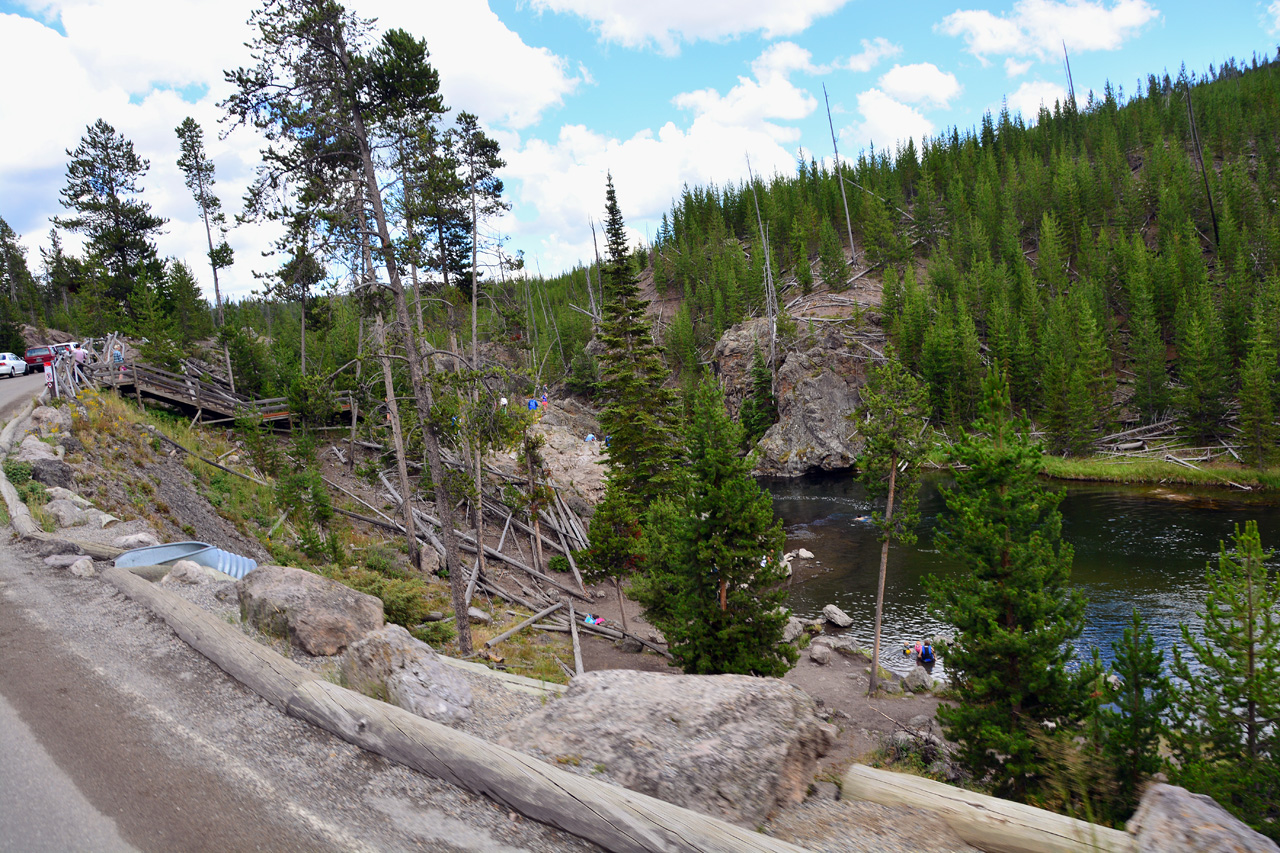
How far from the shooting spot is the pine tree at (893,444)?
20469 mm

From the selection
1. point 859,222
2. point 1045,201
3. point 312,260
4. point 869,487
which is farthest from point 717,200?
point 312,260

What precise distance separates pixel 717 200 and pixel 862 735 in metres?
106

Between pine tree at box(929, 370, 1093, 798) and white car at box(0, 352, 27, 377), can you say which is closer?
pine tree at box(929, 370, 1093, 798)

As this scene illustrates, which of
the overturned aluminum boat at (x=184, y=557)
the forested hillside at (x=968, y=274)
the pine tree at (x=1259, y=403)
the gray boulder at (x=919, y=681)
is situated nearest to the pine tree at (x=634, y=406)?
the forested hillside at (x=968, y=274)

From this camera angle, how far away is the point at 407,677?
6434 millimetres

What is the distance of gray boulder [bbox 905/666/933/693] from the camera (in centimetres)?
2064

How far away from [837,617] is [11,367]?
1803 inches

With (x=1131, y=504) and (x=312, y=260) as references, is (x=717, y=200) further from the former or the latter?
(x=312, y=260)

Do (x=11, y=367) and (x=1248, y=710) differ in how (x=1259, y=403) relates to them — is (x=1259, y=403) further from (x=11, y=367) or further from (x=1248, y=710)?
(x=11, y=367)

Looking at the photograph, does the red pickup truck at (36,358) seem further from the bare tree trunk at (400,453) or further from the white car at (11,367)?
the bare tree trunk at (400,453)

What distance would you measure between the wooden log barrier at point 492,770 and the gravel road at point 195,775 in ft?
0.35

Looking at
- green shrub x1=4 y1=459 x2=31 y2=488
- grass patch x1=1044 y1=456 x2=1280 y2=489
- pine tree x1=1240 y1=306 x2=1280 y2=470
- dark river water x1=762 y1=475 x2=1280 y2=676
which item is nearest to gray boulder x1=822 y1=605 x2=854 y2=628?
dark river water x1=762 y1=475 x2=1280 y2=676

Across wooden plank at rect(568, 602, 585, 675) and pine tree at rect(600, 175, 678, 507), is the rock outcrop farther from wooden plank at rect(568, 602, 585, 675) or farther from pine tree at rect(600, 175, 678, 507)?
wooden plank at rect(568, 602, 585, 675)

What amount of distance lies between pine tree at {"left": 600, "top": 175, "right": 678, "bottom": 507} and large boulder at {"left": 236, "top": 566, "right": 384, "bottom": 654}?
1895 cm
